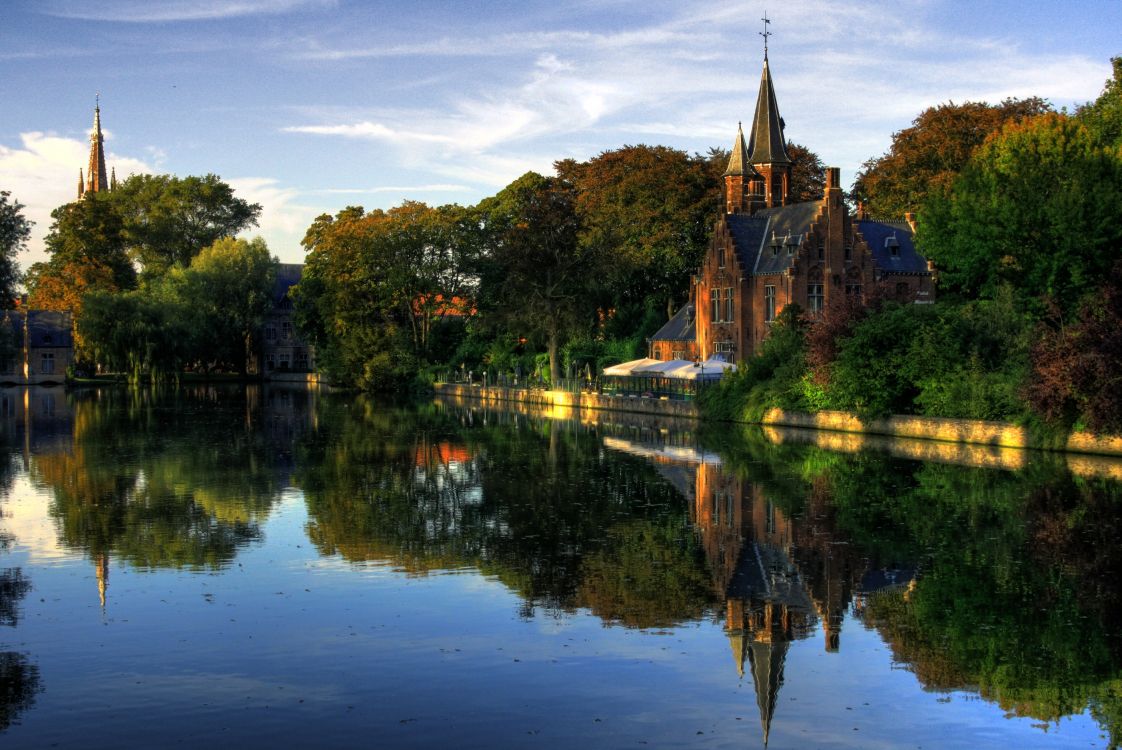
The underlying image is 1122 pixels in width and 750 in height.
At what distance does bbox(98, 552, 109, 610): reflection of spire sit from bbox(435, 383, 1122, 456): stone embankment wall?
89.9 feet

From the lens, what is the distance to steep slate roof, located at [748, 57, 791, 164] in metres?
71.4

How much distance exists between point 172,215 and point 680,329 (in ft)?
225

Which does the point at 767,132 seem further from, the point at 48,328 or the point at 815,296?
the point at 48,328

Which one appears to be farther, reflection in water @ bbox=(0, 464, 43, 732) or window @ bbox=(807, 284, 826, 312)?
window @ bbox=(807, 284, 826, 312)

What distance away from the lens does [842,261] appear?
64062 millimetres

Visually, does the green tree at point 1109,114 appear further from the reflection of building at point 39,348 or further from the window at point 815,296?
the reflection of building at point 39,348

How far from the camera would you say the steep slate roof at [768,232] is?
212ft

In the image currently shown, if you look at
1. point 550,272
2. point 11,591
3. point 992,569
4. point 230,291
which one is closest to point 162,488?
point 11,591

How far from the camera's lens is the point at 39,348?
107188 millimetres

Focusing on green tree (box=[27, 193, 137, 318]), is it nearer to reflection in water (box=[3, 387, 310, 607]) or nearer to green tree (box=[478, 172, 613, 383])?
reflection in water (box=[3, 387, 310, 607])

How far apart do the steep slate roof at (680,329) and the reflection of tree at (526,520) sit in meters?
33.0

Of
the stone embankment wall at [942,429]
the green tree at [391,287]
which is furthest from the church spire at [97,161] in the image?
the stone embankment wall at [942,429]

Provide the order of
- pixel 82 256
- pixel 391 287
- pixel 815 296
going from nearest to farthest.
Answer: pixel 815 296
pixel 391 287
pixel 82 256

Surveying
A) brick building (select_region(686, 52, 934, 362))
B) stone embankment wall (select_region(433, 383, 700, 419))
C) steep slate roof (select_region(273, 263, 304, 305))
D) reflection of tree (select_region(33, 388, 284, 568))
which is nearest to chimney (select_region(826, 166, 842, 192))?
brick building (select_region(686, 52, 934, 362))
